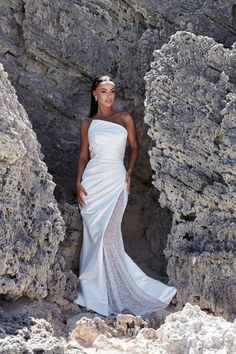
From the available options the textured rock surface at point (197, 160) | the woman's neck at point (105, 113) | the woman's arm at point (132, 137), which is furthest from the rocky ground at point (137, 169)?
the woman's neck at point (105, 113)

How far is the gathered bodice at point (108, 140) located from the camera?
216 inches

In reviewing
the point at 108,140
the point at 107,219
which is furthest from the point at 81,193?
the point at 108,140

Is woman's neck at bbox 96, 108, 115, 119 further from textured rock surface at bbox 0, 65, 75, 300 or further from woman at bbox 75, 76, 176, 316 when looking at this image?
textured rock surface at bbox 0, 65, 75, 300

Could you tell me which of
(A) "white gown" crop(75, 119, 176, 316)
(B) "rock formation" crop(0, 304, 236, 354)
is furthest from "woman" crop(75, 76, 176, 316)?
(B) "rock formation" crop(0, 304, 236, 354)

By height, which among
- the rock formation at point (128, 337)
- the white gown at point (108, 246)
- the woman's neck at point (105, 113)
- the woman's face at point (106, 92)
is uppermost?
the woman's face at point (106, 92)

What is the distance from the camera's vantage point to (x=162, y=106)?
5.46 meters

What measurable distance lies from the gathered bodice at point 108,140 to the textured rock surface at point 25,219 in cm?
55

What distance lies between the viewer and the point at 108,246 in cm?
530

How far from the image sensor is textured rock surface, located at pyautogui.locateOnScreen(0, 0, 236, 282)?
6.21 m

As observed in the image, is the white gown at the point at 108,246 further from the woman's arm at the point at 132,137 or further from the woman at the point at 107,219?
the woman's arm at the point at 132,137

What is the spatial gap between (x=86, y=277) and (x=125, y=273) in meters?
0.29

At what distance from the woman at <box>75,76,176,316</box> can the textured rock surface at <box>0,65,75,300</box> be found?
0.24 m

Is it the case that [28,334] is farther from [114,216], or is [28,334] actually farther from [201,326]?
[114,216]

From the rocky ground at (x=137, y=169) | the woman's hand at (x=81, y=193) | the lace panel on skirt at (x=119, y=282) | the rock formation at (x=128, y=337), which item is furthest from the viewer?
the woman's hand at (x=81, y=193)
